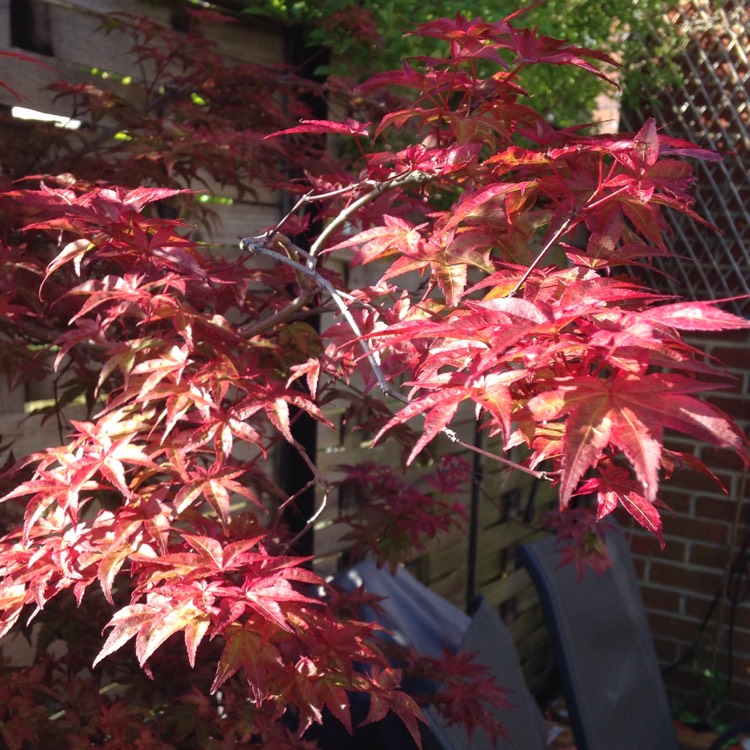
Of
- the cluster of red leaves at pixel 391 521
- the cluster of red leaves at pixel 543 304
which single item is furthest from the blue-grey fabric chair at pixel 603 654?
the cluster of red leaves at pixel 543 304

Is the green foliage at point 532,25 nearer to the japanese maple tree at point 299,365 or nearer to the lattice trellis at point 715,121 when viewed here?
the lattice trellis at point 715,121

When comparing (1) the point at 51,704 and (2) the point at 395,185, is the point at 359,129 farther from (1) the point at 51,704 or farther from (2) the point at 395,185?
(1) the point at 51,704

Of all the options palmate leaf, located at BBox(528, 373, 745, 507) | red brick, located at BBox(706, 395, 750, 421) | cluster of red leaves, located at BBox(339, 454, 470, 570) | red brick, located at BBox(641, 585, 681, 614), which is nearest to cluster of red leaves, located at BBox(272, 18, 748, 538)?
palmate leaf, located at BBox(528, 373, 745, 507)

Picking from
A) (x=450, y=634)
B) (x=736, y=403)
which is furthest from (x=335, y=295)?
(x=736, y=403)

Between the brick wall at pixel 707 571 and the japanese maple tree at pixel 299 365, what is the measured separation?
2016mm

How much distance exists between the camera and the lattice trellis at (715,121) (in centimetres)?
315

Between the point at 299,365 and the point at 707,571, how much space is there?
2.61 m

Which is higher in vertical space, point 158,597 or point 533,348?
point 533,348

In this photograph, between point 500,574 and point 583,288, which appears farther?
point 500,574

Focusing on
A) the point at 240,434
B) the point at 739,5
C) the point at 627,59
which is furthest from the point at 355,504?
the point at 739,5

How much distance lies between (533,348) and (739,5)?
290cm

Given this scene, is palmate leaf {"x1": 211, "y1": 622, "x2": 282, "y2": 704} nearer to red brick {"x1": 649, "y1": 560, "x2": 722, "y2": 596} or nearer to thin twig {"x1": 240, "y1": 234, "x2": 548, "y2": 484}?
thin twig {"x1": 240, "y1": 234, "x2": 548, "y2": 484}

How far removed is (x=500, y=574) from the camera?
134 inches

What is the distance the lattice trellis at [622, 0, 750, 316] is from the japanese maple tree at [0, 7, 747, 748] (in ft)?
6.67
